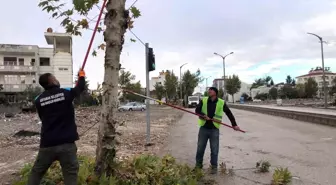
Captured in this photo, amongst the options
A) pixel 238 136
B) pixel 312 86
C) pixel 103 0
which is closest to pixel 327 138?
pixel 238 136

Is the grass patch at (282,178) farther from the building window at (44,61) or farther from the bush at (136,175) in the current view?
the building window at (44,61)

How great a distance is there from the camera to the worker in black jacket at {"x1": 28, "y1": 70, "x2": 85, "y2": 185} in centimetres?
438

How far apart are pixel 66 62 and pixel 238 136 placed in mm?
51227

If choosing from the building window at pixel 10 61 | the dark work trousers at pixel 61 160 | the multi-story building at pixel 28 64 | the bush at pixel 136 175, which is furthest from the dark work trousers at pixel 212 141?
the building window at pixel 10 61

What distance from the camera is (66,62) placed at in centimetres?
6119

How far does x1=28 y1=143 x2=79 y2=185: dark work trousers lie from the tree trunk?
99cm

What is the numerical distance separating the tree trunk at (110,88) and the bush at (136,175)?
0.23 m

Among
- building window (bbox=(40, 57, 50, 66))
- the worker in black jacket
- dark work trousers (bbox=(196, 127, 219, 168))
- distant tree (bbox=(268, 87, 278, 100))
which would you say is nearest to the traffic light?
dark work trousers (bbox=(196, 127, 219, 168))

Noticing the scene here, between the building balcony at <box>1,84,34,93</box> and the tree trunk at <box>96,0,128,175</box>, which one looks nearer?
the tree trunk at <box>96,0,128,175</box>

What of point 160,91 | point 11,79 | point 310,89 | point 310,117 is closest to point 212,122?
point 310,117

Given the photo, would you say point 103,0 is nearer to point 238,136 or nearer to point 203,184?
point 203,184

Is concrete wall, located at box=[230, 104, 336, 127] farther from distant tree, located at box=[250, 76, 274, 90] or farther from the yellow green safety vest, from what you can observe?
distant tree, located at box=[250, 76, 274, 90]

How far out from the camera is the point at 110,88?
5527mm

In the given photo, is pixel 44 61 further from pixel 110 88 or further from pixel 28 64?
pixel 110 88
